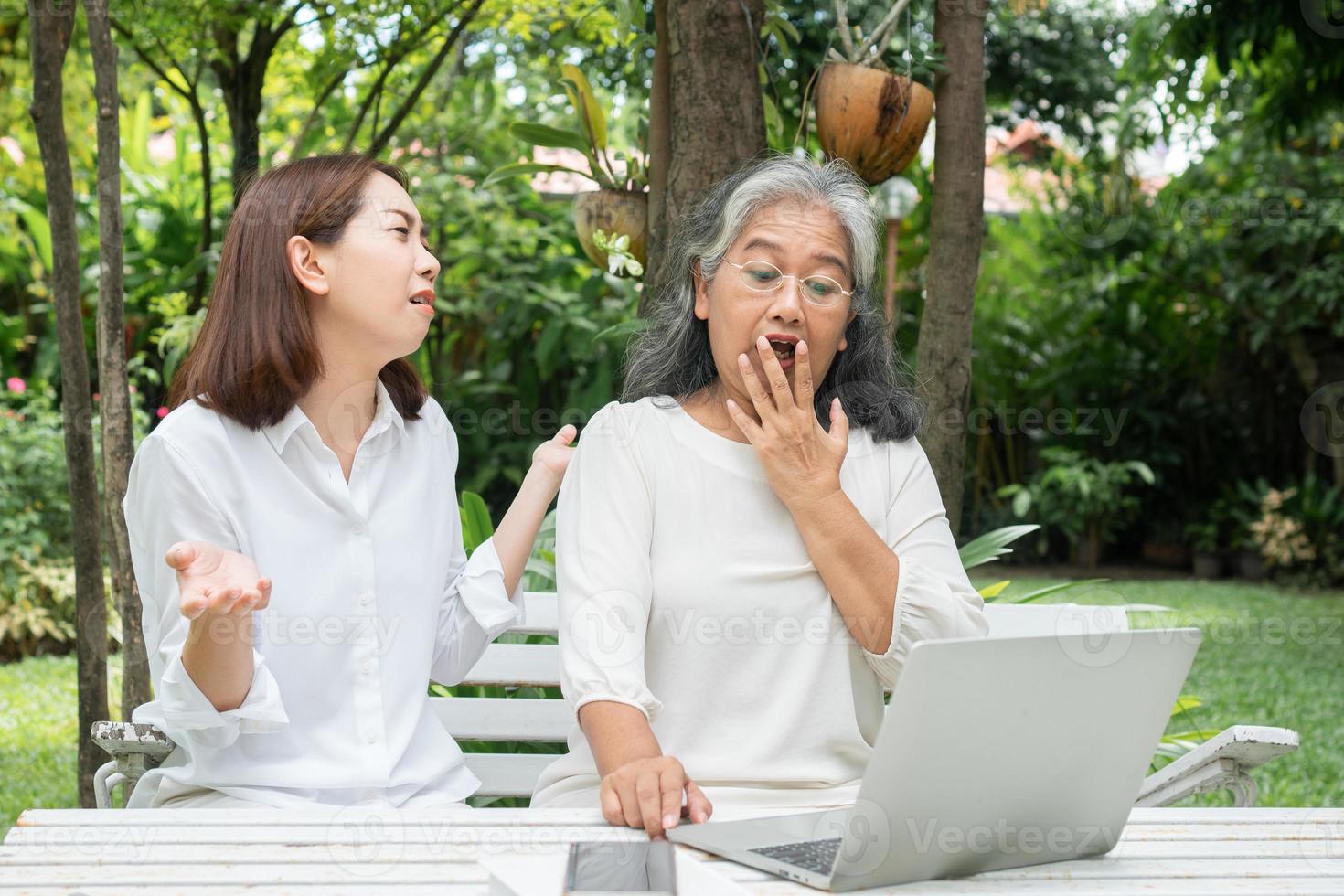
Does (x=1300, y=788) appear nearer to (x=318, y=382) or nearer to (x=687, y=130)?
(x=687, y=130)

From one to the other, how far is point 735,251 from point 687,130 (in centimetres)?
86

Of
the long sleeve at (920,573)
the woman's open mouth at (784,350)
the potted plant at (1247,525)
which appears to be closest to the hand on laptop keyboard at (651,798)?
the long sleeve at (920,573)

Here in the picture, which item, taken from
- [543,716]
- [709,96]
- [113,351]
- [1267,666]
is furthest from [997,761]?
[1267,666]

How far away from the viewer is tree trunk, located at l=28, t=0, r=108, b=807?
110 inches

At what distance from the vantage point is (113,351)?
8.93 feet

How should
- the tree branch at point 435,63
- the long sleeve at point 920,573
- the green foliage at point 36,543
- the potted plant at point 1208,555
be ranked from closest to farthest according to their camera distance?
the long sleeve at point 920,573 < the tree branch at point 435,63 < the green foliage at point 36,543 < the potted plant at point 1208,555

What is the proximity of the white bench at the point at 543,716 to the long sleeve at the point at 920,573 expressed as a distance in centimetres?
41

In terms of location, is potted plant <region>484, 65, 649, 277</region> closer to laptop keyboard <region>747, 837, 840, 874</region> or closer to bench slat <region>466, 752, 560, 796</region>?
bench slat <region>466, 752, 560, 796</region>

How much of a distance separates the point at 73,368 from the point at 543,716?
132 centimetres

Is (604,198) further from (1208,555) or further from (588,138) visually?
(1208,555)

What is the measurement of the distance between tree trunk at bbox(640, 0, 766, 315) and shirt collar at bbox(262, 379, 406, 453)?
0.97 m

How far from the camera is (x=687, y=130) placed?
2760mm

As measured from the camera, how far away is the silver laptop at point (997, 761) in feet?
3.81

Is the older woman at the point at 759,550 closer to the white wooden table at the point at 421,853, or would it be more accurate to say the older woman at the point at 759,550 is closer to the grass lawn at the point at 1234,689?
the white wooden table at the point at 421,853
